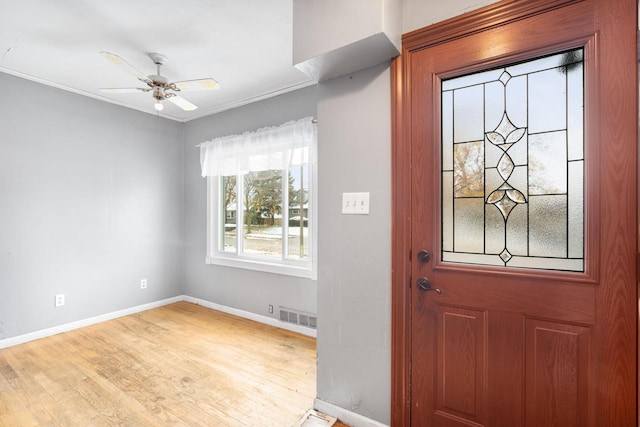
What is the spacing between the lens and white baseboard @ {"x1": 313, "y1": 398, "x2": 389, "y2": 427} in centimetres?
179

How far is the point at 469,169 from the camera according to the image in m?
1.56

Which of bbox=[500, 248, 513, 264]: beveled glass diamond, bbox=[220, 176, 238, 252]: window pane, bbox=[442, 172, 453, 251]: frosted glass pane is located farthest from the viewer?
bbox=[220, 176, 238, 252]: window pane

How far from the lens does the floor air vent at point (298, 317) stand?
327 cm

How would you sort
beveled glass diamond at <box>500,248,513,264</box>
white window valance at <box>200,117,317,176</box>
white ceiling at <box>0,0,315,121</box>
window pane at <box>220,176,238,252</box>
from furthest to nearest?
window pane at <box>220,176,238,252</box>, white window valance at <box>200,117,317,176</box>, white ceiling at <box>0,0,315,121</box>, beveled glass diamond at <box>500,248,513,264</box>

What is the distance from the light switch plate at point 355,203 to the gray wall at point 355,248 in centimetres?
3

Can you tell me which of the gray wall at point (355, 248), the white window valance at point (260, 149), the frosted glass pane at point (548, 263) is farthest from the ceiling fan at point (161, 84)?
the frosted glass pane at point (548, 263)

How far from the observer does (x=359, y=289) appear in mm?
1860

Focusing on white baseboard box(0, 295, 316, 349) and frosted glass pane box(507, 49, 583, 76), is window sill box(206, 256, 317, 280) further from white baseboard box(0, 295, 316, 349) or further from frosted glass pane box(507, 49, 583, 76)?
frosted glass pane box(507, 49, 583, 76)

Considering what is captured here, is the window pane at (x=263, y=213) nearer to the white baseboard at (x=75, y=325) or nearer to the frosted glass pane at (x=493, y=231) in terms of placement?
the white baseboard at (x=75, y=325)

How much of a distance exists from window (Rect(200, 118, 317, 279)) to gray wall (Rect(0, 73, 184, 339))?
2.45ft

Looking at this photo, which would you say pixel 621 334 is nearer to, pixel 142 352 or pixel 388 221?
pixel 388 221

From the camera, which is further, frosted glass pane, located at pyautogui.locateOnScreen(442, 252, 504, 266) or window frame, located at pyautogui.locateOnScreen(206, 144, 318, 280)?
window frame, located at pyautogui.locateOnScreen(206, 144, 318, 280)

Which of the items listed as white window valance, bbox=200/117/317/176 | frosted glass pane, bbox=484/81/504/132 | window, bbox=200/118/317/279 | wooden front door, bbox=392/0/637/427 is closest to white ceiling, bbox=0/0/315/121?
white window valance, bbox=200/117/317/176

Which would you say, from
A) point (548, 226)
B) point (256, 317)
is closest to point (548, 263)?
point (548, 226)
